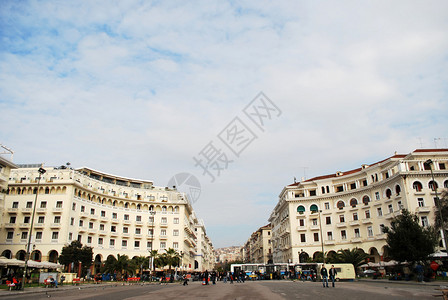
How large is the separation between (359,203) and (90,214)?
47.8 metres

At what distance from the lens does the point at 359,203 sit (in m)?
58.9

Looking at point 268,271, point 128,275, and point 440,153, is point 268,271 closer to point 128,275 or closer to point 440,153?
point 128,275

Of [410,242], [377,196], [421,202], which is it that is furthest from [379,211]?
[410,242]

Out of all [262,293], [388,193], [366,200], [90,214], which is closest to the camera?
[262,293]

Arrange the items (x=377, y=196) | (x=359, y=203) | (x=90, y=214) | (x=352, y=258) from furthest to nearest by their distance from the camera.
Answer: (x=90, y=214) → (x=359, y=203) → (x=377, y=196) → (x=352, y=258)

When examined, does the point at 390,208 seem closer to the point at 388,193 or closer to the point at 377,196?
the point at 388,193

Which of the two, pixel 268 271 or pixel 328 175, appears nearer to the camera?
pixel 268 271

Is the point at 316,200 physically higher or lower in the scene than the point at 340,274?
higher

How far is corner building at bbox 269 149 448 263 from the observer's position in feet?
158

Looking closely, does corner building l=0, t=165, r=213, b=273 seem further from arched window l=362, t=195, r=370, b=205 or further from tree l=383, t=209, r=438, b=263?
arched window l=362, t=195, r=370, b=205

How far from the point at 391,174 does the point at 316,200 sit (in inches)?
628

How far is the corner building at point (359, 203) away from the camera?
4803cm

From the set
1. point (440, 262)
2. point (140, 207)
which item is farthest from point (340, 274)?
point (140, 207)

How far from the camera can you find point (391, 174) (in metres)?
51.9
